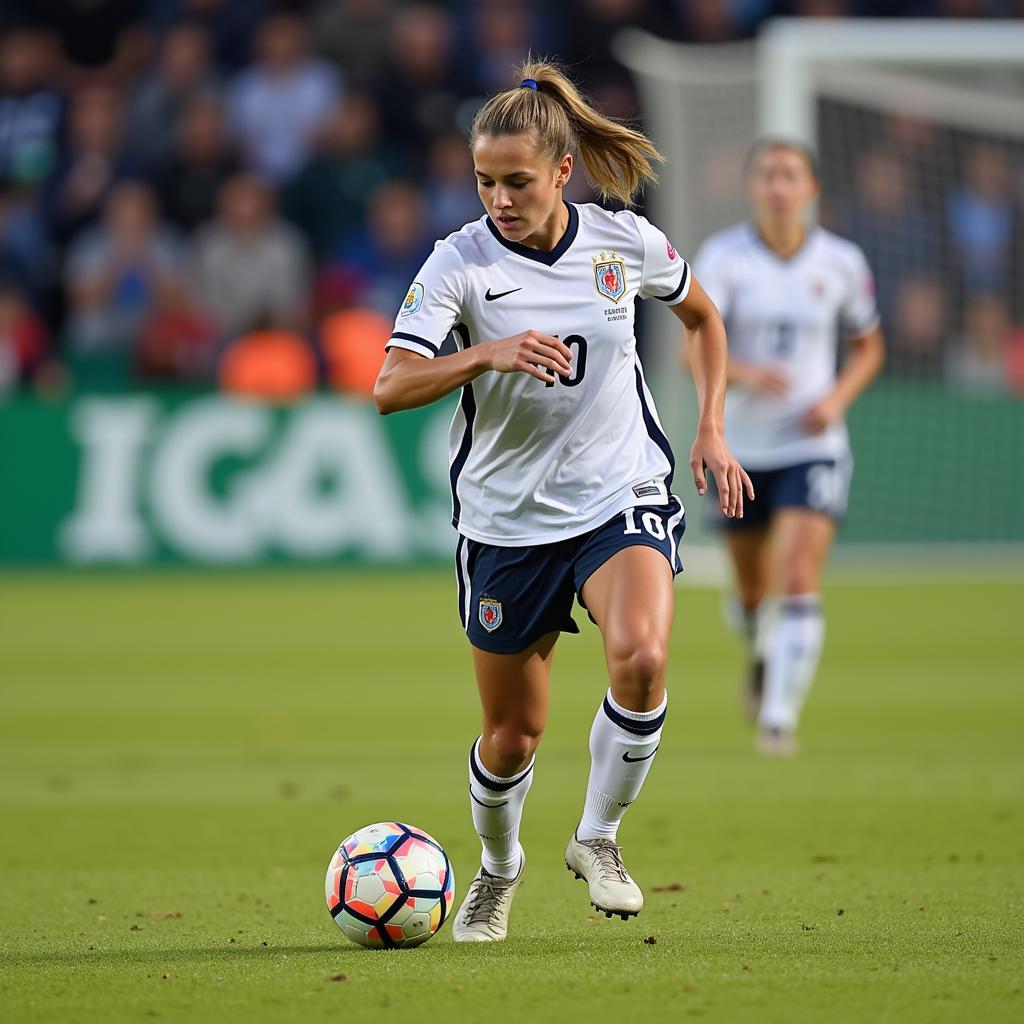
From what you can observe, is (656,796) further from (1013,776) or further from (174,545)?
(174,545)

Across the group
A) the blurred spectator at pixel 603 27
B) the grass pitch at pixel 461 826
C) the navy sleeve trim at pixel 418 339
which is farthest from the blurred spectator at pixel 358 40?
the navy sleeve trim at pixel 418 339

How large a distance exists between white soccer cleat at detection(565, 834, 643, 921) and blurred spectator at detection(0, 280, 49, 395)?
13705 millimetres

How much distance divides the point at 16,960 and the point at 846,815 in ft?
11.3

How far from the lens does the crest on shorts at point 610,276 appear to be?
5383 millimetres

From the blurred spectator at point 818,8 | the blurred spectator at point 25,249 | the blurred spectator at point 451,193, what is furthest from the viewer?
the blurred spectator at point 818,8

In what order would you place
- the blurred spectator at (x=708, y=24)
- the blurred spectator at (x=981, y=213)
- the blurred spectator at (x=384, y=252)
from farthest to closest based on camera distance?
1. the blurred spectator at (x=708, y=24)
2. the blurred spectator at (x=384, y=252)
3. the blurred spectator at (x=981, y=213)

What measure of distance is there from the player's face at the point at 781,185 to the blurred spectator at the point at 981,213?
7.98 meters

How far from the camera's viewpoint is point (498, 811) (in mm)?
5406

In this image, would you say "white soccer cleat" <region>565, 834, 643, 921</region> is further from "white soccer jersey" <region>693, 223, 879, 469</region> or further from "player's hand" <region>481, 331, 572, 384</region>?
"white soccer jersey" <region>693, 223, 879, 469</region>

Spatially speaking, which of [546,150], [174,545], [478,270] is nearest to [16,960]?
[478,270]

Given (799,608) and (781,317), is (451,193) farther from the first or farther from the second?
(799,608)

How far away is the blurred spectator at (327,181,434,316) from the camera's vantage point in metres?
18.3

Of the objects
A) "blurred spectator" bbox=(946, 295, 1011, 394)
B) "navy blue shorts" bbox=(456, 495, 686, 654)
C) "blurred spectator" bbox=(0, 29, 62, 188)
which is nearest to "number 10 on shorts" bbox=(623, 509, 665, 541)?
"navy blue shorts" bbox=(456, 495, 686, 654)

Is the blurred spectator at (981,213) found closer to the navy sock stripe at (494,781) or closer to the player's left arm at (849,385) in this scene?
the player's left arm at (849,385)
